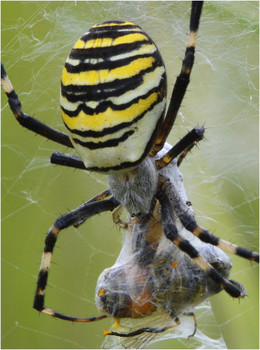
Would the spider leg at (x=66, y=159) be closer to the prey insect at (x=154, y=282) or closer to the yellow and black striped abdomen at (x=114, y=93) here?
the prey insect at (x=154, y=282)

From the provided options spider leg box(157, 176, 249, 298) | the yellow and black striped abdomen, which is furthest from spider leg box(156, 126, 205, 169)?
the yellow and black striped abdomen

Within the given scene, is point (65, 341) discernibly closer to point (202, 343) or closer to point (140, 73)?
point (202, 343)

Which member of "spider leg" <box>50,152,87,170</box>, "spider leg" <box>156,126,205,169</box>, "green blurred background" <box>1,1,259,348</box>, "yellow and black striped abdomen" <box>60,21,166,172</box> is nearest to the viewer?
"yellow and black striped abdomen" <box>60,21,166,172</box>

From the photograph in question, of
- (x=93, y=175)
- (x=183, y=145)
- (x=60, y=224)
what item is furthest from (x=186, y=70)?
(x=93, y=175)

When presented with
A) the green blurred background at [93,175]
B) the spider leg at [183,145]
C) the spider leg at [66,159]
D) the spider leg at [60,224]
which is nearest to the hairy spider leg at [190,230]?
the spider leg at [183,145]

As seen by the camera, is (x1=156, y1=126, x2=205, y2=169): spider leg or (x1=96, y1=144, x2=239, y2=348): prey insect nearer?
(x1=156, y1=126, x2=205, y2=169): spider leg

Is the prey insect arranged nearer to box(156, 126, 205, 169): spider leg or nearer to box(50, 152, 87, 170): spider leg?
box(156, 126, 205, 169): spider leg
